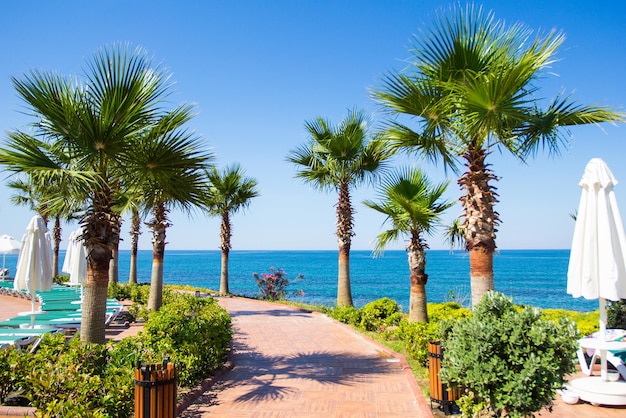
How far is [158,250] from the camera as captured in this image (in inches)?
609

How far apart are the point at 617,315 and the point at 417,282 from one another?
4323mm

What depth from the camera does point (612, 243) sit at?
21.4ft

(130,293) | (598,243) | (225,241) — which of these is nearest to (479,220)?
(598,243)

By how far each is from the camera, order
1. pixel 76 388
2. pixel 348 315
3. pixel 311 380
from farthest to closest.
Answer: pixel 348 315 → pixel 311 380 → pixel 76 388

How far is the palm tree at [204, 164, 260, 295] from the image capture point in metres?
23.3

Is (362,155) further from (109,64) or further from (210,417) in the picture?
(210,417)

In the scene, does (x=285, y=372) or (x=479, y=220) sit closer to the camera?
(x=479, y=220)

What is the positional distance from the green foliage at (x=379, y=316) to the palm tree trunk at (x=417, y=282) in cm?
107

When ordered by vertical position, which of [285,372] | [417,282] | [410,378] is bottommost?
[285,372]

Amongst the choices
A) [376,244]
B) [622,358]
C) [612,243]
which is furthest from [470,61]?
[376,244]

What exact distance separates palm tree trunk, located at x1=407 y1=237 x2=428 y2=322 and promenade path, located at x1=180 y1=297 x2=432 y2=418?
1468 millimetres

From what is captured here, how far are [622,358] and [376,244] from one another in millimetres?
6506

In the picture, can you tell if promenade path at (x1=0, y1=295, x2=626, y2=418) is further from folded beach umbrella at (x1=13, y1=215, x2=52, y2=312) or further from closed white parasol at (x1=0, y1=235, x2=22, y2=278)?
closed white parasol at (x1=0, y1=235, x2=22, y2=278)

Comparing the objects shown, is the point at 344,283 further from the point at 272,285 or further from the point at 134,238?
the point at 134,238
